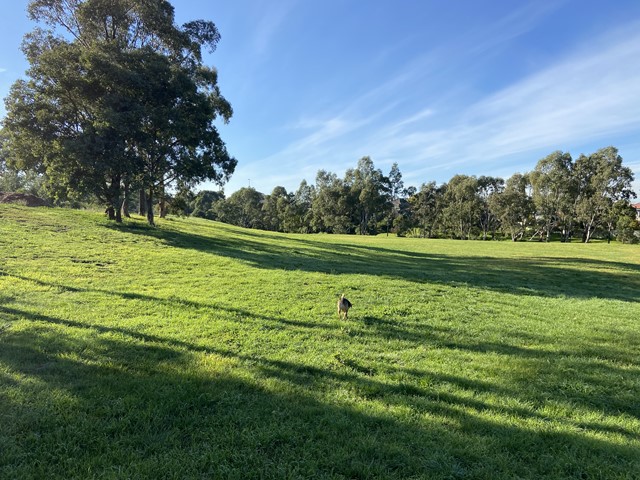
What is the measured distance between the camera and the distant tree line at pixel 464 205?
59969 millimetres

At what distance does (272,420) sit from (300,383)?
95cm

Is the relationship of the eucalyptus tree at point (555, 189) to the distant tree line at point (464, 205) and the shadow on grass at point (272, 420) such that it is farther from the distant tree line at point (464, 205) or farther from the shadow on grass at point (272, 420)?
the shadow on grass at point (272, 420)

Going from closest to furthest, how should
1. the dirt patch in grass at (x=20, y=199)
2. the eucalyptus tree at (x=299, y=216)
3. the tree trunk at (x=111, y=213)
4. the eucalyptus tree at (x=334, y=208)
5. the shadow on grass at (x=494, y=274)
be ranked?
the shadow on grass at (x=494, y=274)
the tree trunk at (x=111, y=213)
the dirt patch in grass at (x=20, y=199)
the eucalyptus tree at (x=334, y=208)
the eucalyptus tree at (x=299, y=216)

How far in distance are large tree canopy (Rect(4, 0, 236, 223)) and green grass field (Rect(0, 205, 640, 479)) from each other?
9.33 meters

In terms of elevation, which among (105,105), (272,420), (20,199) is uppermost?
(105,105)

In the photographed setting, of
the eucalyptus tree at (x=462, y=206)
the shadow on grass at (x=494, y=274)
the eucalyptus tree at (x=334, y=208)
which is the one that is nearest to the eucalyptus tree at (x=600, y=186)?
the eucalyptus tree at (x=462, y=206)

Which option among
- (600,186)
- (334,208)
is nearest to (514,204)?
(600,186)

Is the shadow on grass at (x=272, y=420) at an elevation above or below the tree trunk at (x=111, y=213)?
below

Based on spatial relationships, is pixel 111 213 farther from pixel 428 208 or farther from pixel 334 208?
pixel 428 208

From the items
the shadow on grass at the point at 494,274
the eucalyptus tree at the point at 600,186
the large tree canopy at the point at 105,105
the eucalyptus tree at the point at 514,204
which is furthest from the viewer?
the eucalyptus tree at the point at 514,204

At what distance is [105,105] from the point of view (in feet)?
57.5

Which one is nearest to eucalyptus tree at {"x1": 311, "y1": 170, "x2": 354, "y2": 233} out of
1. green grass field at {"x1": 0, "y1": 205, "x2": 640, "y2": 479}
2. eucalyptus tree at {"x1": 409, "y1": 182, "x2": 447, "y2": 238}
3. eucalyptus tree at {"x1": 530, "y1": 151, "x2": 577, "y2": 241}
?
eucalyptus tree at {"x1": 409, "y1": 182, "x2": 447, "y2": 238}

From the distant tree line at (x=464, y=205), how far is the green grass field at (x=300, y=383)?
47.9 meters

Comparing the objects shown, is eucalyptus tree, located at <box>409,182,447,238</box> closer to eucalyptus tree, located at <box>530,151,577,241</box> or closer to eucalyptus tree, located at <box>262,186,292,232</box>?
eucalyptus tree, located at <box>530,151,577,241</box>
